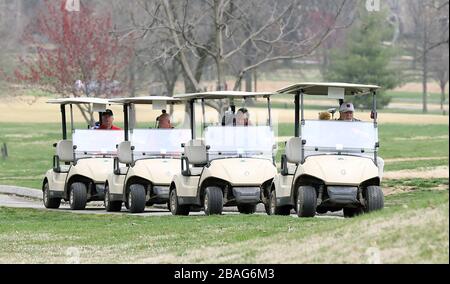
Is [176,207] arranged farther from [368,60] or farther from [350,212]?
[368,60]

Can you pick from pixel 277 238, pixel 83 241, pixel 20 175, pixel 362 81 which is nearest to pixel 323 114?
pixel 83 241

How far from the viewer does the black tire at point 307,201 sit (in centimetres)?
1847

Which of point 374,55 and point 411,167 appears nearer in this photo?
point 411,167

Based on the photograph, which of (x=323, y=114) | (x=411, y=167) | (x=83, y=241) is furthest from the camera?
(x=411, y=167)

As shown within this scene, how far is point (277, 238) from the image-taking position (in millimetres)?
13570

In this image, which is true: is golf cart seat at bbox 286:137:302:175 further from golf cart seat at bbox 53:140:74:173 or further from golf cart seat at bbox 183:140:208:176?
golf cart seat at bbox 53:140:74:173

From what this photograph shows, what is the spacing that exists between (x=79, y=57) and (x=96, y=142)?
1722 cm

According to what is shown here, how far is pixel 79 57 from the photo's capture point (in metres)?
42.1

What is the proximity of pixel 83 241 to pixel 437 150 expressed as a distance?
2823cm

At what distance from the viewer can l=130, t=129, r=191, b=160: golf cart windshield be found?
2314 centimetres

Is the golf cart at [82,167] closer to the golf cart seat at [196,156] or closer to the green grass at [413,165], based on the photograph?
the golf cart seat at [196,156]

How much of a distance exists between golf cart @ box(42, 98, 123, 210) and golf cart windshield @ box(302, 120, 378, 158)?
5973 mm

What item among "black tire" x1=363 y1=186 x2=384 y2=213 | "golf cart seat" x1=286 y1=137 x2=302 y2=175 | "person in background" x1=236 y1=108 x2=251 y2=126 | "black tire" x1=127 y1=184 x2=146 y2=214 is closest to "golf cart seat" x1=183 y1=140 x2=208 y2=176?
"person in background" x1=236 y1=108 x2=251 y2=126
